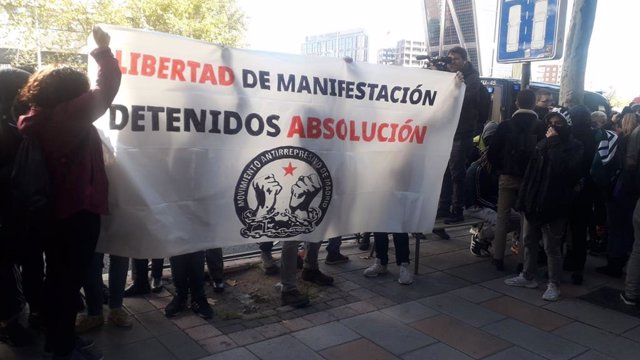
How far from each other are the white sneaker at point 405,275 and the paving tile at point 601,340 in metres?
1.39

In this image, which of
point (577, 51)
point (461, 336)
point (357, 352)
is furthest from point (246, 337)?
point (577, 51)

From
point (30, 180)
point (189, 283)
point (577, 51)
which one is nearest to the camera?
point (30, 180)

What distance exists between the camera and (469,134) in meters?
6.29

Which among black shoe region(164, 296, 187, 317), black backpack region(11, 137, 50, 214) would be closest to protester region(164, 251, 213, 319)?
black shoe region(164, 296, 187, 317)

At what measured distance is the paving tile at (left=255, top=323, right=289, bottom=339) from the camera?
373 cm

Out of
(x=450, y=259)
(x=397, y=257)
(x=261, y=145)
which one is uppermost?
(x=261, y=145)

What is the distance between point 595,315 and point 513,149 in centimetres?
173

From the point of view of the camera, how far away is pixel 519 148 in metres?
5.11

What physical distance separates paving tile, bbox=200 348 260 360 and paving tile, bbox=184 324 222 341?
29 cm

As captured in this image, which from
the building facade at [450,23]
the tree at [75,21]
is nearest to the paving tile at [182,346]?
the building facade at [450,23]

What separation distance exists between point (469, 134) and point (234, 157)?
3617mm

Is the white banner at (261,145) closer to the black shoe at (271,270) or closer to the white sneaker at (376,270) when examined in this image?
the white sneaker at (376,270)

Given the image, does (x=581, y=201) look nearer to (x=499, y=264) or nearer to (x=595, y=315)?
(x=499, y=264)

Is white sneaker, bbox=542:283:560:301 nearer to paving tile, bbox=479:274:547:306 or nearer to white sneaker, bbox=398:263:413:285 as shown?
paving tile, bbox=479:274:547:306
